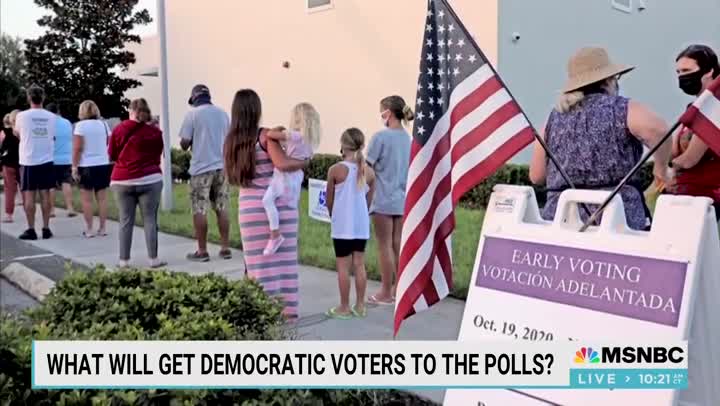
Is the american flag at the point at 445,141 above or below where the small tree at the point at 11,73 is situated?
below

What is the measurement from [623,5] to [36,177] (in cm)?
1140

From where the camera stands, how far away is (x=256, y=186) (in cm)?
519

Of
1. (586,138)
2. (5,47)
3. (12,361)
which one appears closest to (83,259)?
(12,361)

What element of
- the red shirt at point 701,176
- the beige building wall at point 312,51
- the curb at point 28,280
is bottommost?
the curb at point 28,280

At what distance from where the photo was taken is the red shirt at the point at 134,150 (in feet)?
22.9

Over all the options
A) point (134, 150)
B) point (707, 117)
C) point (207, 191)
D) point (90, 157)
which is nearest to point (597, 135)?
point (707, 117)

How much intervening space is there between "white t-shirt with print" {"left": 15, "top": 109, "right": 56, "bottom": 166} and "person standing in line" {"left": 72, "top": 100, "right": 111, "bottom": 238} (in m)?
0.46

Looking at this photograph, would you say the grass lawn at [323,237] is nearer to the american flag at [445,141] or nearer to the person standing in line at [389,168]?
the person standing in line at [389,168]

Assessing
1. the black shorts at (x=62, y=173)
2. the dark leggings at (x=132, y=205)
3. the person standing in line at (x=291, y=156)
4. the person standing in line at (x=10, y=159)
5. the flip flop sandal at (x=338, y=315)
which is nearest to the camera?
the person standing in line at (x=291, y=156)

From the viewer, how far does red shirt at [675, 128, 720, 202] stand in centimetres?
364

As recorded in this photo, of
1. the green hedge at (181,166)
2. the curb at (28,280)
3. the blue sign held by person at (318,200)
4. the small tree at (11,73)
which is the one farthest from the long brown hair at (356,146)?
the small tree at (11,73)

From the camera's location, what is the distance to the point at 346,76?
48.6ft

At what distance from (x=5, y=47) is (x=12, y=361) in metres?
48.3

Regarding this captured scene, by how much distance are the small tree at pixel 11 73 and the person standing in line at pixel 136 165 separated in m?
25.5
